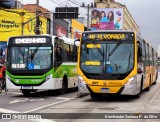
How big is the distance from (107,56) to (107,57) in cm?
5

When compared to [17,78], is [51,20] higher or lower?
higher

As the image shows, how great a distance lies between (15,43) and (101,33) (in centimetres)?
497

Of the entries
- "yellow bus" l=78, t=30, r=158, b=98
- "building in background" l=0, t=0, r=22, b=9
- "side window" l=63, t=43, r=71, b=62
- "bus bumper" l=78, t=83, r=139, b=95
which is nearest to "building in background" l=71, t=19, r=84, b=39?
"building in background" l=0, t=0, r=22, b=9

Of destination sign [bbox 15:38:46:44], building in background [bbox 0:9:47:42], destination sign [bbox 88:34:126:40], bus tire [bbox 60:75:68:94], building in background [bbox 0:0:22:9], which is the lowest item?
bus tire [bbox 60:75:68:94]

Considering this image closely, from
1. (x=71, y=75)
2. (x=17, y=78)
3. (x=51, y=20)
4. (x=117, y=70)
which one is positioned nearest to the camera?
(x=117, y=70)

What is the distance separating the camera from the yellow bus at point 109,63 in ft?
58.9

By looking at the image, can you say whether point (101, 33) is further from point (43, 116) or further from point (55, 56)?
point (43, 116)

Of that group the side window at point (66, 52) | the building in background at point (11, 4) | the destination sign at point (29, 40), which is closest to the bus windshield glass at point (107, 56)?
the destination sign at point (29, 40)

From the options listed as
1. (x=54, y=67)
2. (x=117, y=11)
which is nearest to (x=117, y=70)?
(x=54, y=67)

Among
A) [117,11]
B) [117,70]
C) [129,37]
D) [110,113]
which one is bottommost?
[110,113]

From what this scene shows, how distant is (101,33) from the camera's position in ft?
61.9

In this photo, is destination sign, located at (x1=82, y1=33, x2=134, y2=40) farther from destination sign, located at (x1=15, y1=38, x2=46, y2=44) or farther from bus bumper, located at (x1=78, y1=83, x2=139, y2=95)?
destination sign, located at (x1=15, y1=38, x2=46, y2=44)

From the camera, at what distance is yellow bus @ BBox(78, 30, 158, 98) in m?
18.0

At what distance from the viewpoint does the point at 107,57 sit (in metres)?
18.3
